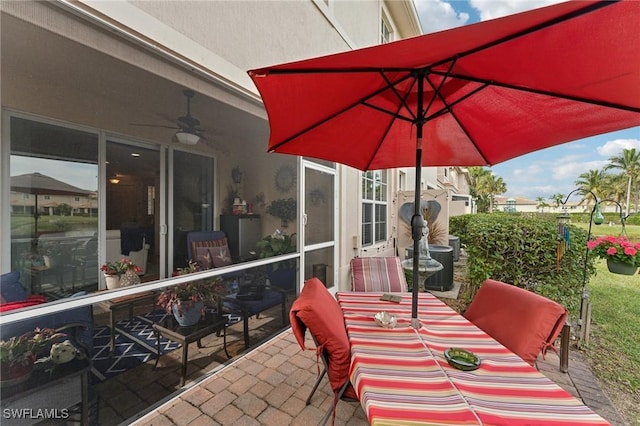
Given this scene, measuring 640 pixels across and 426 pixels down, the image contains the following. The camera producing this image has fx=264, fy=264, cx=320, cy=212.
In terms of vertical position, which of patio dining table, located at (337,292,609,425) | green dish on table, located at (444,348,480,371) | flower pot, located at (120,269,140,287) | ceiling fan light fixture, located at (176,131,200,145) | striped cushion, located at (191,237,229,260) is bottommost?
patio dining table, located at (337,292,609,425)

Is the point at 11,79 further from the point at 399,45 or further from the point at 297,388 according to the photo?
the point at 297,388

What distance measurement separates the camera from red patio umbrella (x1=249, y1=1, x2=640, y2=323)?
3.69 feet

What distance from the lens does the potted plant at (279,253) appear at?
3.56 metres

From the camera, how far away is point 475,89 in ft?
6.07

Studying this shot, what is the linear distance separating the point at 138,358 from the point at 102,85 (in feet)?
8.21

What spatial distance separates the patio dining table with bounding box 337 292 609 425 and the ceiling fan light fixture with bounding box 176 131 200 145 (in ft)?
9.61

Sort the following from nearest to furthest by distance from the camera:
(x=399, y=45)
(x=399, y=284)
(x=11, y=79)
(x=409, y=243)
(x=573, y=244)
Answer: (x=399, y=45) → (x=11, y=79) → (x=399, y=284) → (x=573, y=244) → (x=409, y=243)

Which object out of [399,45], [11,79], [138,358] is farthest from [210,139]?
[399,45]

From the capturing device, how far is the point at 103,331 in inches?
82.3

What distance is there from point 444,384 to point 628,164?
171ft

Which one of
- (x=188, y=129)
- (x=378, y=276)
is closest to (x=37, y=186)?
(x=188, y=129)

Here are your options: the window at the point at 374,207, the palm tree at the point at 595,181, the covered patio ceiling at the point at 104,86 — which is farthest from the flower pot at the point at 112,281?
the palm tree at the point at 595,181

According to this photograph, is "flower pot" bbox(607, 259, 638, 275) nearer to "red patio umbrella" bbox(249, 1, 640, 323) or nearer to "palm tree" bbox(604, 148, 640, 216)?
"red patio umbrella" bbox(249, 1, 640, 323)

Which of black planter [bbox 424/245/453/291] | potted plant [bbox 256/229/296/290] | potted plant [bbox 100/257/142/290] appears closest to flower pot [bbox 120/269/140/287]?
potted plant [bbox 100/257/142/290]
